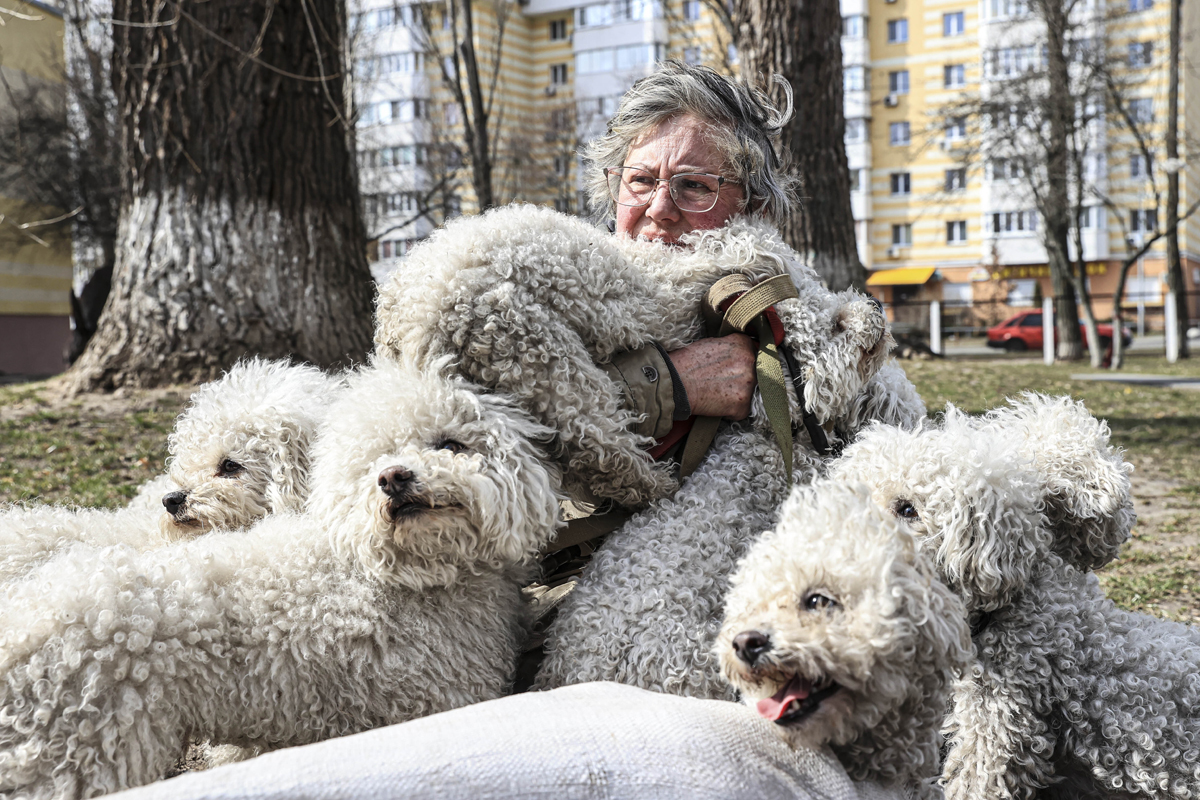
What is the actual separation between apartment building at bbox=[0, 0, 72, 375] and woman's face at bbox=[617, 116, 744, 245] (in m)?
25.7

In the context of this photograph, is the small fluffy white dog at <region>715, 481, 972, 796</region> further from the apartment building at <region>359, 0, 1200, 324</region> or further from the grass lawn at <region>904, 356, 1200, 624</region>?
the apartment building at <region>359, 0, 1200, 324</region>

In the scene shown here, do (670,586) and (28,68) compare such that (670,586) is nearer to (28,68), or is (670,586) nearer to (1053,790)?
(1053,790)

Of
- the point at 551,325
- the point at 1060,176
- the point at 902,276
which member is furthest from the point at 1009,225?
the point at 551,325

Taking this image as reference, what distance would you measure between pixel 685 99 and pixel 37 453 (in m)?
5.05

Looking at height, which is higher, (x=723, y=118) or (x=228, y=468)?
(x=723, y=118)

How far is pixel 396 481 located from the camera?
6.34 ft

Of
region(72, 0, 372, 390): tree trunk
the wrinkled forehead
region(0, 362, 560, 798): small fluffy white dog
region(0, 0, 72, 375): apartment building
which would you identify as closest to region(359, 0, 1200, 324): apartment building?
region(0, 0, 72, 375): apartment building

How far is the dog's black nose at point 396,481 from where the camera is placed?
1927mm

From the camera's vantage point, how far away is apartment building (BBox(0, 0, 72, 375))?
2508 cm

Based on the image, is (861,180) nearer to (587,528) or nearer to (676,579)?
(587,528)

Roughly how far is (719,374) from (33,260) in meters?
31.2

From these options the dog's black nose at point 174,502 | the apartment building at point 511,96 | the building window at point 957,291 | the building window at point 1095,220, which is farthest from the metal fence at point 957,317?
the dog's black nose at point 174,502

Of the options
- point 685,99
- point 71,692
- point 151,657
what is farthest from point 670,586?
point 685,99

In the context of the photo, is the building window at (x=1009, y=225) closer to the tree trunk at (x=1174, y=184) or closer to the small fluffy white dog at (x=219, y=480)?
the tree trunk at (x=1174, y=184)
